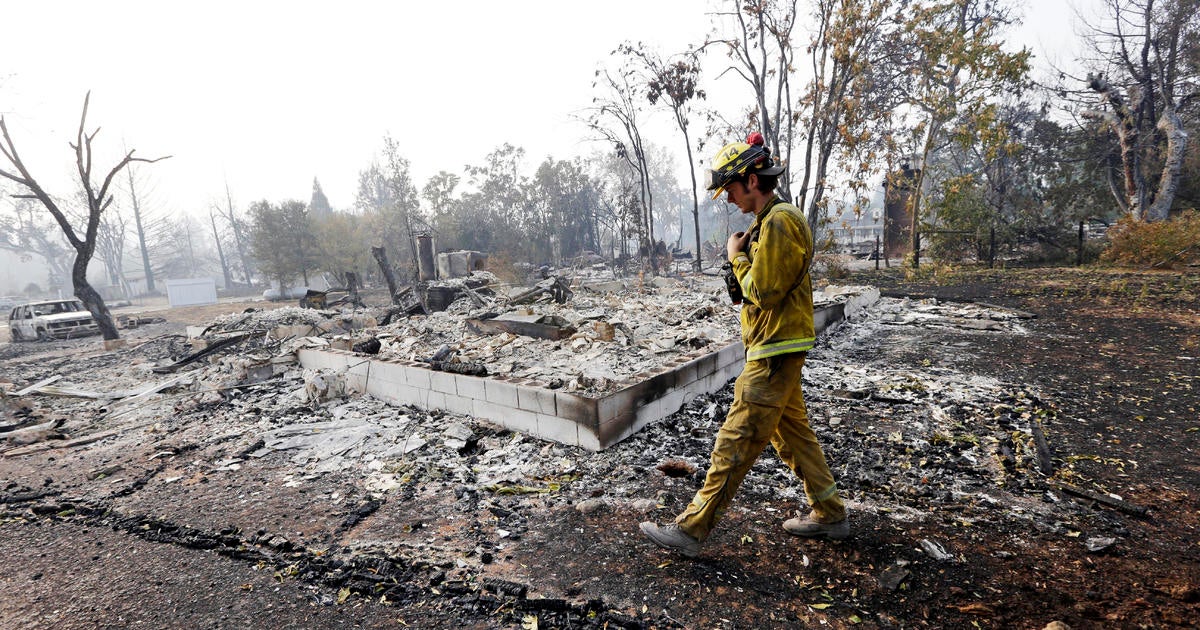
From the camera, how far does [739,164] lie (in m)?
2.43

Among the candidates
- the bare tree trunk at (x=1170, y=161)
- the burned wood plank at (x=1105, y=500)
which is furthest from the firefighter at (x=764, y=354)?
the bare tree trunk at (x=1170, y=161)

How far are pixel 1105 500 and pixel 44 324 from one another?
23097 mm

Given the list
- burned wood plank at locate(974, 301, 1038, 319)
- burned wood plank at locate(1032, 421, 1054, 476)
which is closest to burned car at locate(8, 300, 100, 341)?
burned wood plank at locate(1032, 421, 1054, 476)

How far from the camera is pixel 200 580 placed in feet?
8.36

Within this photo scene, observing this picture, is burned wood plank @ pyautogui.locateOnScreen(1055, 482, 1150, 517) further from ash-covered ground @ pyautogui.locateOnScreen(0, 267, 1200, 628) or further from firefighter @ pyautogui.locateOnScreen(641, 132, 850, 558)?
firefighter @ pyautogui.locateOnScreen(641, 132, 850, 558)

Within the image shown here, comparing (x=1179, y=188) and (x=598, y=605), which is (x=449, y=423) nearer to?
(x=598, y=605)

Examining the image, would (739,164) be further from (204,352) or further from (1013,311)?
(204,352)

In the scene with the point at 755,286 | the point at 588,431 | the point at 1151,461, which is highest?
the point at 755,286

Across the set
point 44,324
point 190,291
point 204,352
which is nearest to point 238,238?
point 190,291

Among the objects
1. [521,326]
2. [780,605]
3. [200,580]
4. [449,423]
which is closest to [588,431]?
[449,423]

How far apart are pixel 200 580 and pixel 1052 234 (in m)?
20.9

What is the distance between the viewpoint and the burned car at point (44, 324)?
14812 mm

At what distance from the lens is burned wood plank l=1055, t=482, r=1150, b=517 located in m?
2.66

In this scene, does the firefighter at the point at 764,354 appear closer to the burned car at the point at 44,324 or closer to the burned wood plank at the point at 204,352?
the burned wood plank at the point at 204,352
